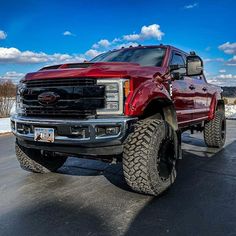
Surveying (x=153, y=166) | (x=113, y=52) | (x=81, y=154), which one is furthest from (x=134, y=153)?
(x=113, y=52)

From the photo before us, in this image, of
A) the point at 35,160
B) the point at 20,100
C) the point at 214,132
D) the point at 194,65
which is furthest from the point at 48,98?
the point at 214,132

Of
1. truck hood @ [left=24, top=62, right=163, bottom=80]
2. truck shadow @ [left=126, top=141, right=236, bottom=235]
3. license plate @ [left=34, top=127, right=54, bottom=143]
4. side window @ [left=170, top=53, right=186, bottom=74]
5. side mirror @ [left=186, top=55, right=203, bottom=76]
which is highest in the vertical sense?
side window @ [left=170, top=53, right=186, bottom=74]

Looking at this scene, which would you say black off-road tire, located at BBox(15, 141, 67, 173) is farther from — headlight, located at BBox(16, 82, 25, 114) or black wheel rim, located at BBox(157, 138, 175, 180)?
black wheel rim, located at BBox(157, 138, 175, 180)

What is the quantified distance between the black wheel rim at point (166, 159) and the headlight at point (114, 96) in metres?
0.97

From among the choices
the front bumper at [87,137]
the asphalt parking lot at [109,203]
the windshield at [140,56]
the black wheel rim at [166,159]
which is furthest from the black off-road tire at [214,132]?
the front bumper at [87,137]

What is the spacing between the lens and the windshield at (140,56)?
18.1 feet

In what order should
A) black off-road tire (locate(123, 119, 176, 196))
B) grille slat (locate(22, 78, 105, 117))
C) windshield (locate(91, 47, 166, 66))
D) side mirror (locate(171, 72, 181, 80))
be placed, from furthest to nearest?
windshield (locate(91, 47, 166, 66)), side mirror (locate(171, 72, 181, 80)), black off-road tire (locate(123, 119, 176, 196)), grille slat (locate(22, 78, 105, 117))

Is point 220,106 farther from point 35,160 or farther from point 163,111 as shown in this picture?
point 35,160

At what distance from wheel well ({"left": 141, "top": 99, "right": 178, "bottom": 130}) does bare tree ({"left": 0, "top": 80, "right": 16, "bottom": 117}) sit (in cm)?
1288

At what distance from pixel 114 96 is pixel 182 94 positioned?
2193mm

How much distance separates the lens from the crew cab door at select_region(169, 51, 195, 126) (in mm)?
5586

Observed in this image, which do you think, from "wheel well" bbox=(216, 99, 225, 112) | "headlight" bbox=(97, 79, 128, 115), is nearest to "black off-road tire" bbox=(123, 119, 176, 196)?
"headlight" bbox=(97, 79, 128, 115)

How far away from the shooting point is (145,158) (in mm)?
4125

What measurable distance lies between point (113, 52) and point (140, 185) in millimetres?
2938
